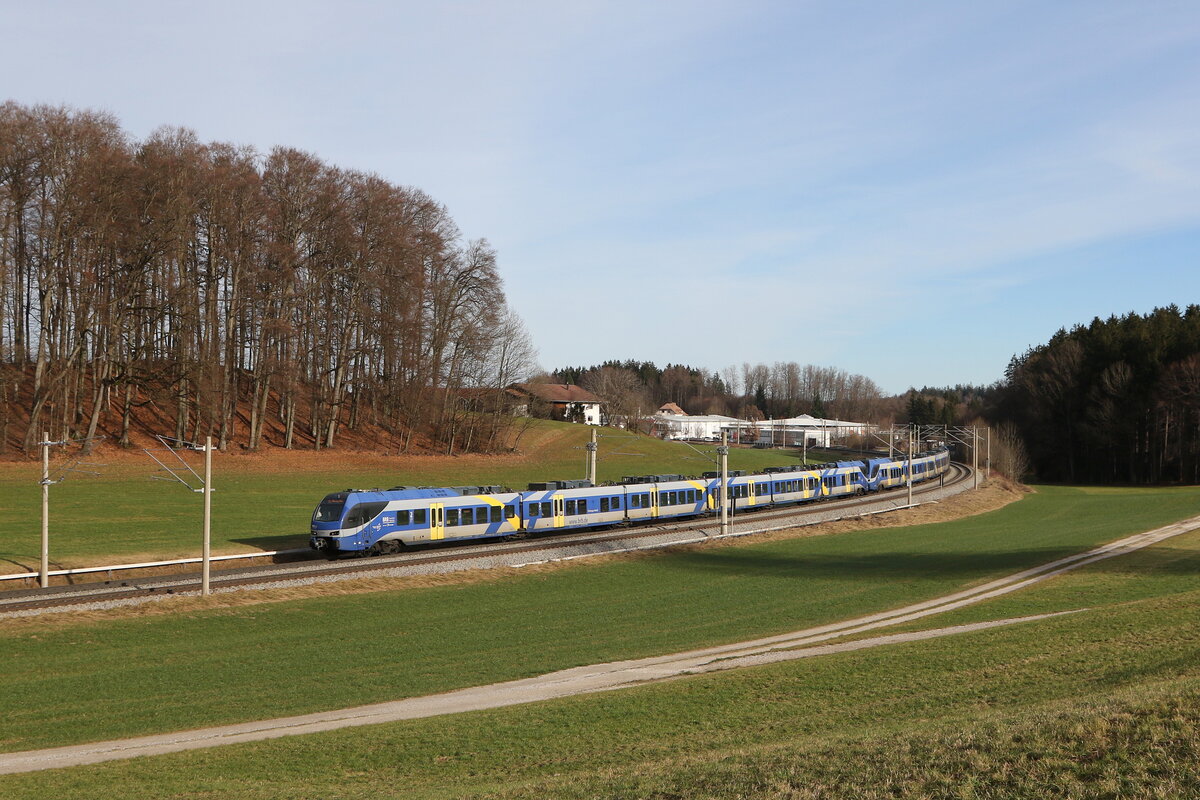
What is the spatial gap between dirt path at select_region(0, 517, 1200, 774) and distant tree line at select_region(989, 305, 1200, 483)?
9556cm

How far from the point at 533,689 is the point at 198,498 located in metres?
40.1

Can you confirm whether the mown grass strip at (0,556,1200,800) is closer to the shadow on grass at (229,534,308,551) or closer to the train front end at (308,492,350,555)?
the train front end at (308,492,350,555)

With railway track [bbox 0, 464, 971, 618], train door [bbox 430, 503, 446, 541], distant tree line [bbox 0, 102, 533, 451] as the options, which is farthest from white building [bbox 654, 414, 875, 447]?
train door [bbox 430, 503, 446, 541]

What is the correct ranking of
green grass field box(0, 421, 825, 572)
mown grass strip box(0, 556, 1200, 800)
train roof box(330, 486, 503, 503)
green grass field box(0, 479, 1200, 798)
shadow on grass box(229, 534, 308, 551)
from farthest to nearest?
shadow on grass box(229, 534, 308, 551), train roof box(330, 486, 503, 503), green grass field box(0, 421, 825, 572), green grass field box(0, 479, 1200, 798), mown grass strip box(0, 556, 1200, 800)

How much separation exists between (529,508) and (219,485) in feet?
77.3

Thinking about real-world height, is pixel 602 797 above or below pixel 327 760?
above

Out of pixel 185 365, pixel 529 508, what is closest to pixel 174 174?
A: pixel 185 365

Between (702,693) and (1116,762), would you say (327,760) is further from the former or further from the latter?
(1116,762)

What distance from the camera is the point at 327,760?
1460 cm

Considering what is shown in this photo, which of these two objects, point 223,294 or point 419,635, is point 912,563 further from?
point 223,294

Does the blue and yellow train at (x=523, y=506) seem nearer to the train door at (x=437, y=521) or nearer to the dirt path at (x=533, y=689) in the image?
the train door at (x=437, y=521)

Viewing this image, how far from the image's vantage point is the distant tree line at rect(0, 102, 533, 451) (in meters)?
56.4

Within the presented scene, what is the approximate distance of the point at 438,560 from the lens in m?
37.7

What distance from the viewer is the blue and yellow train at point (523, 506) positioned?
1517 inches
